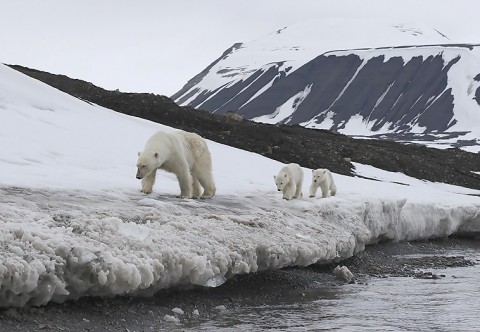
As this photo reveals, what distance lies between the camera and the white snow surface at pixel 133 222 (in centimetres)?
653

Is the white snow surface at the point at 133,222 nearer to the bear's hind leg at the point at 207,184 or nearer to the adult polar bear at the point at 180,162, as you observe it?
the bear's hind leg at the point at 207,184

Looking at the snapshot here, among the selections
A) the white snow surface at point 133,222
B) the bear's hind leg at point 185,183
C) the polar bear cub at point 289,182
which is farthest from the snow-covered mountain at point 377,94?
the bear's hind leg at point 185,183

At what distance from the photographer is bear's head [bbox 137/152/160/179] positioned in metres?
10.4

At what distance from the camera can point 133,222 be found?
8.05m

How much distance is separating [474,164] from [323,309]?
3987 cm

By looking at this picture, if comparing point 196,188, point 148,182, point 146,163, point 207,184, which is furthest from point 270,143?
point 146,163

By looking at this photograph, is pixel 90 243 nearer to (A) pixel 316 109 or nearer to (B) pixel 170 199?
(B) pixel 170 199

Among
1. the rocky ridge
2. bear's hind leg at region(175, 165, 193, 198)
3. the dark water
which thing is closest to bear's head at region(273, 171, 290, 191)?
bear's hind leg at region(175, 165, 193, 198)

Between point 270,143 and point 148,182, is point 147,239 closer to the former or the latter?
point 148,182

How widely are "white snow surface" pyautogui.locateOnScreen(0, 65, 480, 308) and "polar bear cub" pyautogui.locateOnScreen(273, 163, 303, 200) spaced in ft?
1.18

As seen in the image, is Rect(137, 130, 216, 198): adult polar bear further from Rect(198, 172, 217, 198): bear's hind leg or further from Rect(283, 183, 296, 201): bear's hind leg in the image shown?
Rect(283, 183, 296, 201): bear's hind leg

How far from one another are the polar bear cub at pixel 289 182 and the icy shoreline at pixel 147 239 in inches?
33.5

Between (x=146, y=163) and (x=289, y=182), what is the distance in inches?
157

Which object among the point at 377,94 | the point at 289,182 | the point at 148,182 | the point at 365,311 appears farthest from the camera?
the point at 377,94
